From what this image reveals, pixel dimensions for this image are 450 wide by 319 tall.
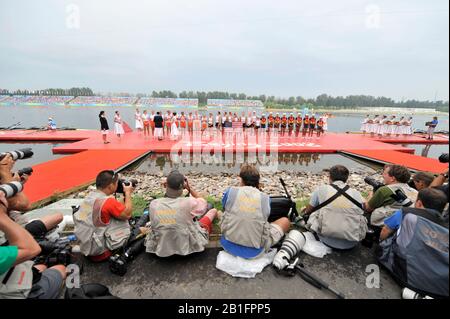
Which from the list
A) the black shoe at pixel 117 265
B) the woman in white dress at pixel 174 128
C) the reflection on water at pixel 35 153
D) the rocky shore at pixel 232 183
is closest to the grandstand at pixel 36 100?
the reflection on water at pixel 35 153

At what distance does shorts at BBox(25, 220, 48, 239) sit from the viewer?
2447mm

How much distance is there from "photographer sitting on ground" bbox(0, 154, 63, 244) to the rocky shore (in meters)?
1.85

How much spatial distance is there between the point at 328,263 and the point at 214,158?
6401 mm

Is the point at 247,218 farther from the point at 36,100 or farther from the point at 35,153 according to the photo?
the point at 36,100

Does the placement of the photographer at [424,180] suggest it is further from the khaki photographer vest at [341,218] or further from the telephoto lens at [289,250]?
the telephoto lens at [289,250]

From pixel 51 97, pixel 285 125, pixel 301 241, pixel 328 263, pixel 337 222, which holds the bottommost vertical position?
pixel 328 263

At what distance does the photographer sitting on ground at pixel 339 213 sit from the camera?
2326mm

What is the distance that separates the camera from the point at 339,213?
2.34 meters

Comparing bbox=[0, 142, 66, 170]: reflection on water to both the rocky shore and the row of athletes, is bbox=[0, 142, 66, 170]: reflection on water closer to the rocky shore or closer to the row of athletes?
the rocky shore

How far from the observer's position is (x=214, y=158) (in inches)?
334

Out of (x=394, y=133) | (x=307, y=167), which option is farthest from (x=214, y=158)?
(x=394, y=133)

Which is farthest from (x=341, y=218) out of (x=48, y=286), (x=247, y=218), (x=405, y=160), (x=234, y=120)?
(x=234, y=120)

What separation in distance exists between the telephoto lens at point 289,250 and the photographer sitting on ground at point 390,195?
950mm
